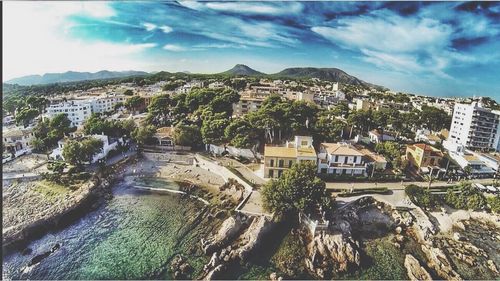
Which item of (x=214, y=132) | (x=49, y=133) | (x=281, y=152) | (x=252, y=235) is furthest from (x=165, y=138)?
(x=252, y=235)

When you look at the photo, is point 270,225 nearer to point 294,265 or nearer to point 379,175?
point 294,265

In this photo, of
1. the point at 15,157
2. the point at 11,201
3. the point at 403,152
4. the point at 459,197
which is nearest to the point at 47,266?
the point at 11,201

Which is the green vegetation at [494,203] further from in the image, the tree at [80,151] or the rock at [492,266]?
the tree at [80,151]

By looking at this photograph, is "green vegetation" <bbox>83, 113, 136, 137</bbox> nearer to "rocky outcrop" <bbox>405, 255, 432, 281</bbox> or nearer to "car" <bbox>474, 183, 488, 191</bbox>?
"rocky outcrop" <bbox>405, 255, 432, 281</bbox>

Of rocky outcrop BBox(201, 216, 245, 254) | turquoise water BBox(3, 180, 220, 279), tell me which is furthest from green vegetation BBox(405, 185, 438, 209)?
turquoise water BBox(3, 180, 220, 279)

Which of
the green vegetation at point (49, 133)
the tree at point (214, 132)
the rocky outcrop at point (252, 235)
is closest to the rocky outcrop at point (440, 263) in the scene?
the rocky outcrop at point (252, 235)

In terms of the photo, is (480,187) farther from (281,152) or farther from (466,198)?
(281,152)

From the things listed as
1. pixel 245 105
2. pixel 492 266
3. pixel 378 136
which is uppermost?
pixel 245 105
